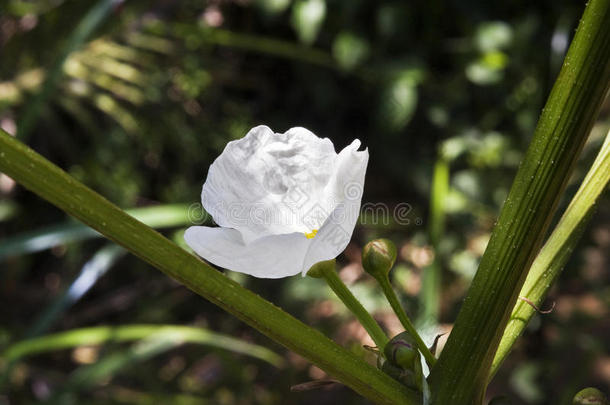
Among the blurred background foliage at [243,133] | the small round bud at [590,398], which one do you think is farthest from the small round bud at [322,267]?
the blurred background foliage at [243,133]

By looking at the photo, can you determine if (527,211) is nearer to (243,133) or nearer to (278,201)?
(278,201)

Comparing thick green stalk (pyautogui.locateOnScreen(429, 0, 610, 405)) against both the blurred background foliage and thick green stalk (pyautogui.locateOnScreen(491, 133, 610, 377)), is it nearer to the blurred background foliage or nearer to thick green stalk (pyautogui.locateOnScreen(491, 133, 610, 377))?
thick green stalk (pyautogui.locateOnScreen(491, 133, 610, 377))

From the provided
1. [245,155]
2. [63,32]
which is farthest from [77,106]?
[245,155]

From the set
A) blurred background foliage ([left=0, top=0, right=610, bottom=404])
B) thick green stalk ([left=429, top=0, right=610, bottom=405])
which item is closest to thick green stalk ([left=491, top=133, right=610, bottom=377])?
thick green stalk ([left=429, top=0, right=610, bottom=405])

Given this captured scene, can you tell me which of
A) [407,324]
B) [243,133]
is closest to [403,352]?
[407,324]

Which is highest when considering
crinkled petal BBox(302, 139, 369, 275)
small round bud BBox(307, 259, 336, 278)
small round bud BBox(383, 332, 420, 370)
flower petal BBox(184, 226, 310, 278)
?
crinkled petal BBox(302, 139, 369, 275)

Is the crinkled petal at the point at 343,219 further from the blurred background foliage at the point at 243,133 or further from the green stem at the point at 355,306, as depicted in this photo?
the blurred background foliage at the point at 243,133
